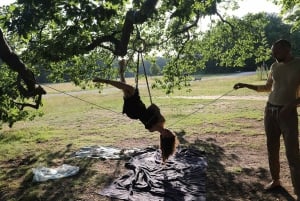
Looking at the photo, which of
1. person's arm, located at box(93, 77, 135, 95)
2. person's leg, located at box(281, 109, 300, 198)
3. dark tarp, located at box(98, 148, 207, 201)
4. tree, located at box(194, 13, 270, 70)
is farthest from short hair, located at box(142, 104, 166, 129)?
tree, located at box(194, 13, 270, 70)

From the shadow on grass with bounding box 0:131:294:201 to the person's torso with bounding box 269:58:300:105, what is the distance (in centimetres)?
153

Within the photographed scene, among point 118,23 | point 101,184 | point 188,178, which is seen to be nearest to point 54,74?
point 118,23

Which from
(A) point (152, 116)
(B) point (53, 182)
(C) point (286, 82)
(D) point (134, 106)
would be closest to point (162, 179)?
(A) point (152, 116)

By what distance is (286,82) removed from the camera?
450 cm

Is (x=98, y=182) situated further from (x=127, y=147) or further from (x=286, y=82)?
(x=286, y=82)

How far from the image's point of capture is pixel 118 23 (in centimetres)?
878

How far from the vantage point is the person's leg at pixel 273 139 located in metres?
4.73

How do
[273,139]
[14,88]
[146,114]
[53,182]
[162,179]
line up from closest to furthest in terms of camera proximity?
[273,139] → [146,114] → [162,179] → [53,182] → [14,88]

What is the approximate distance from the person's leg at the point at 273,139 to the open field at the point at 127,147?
0.23m

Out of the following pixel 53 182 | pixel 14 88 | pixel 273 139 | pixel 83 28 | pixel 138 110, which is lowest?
pixel 53 182

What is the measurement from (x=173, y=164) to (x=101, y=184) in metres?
1.64

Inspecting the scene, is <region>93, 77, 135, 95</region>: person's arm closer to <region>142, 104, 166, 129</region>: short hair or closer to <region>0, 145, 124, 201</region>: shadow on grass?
<region>142, 104, 166, 129</region>: short hair

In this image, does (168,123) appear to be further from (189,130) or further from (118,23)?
(118,23)

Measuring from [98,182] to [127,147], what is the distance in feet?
8.94
